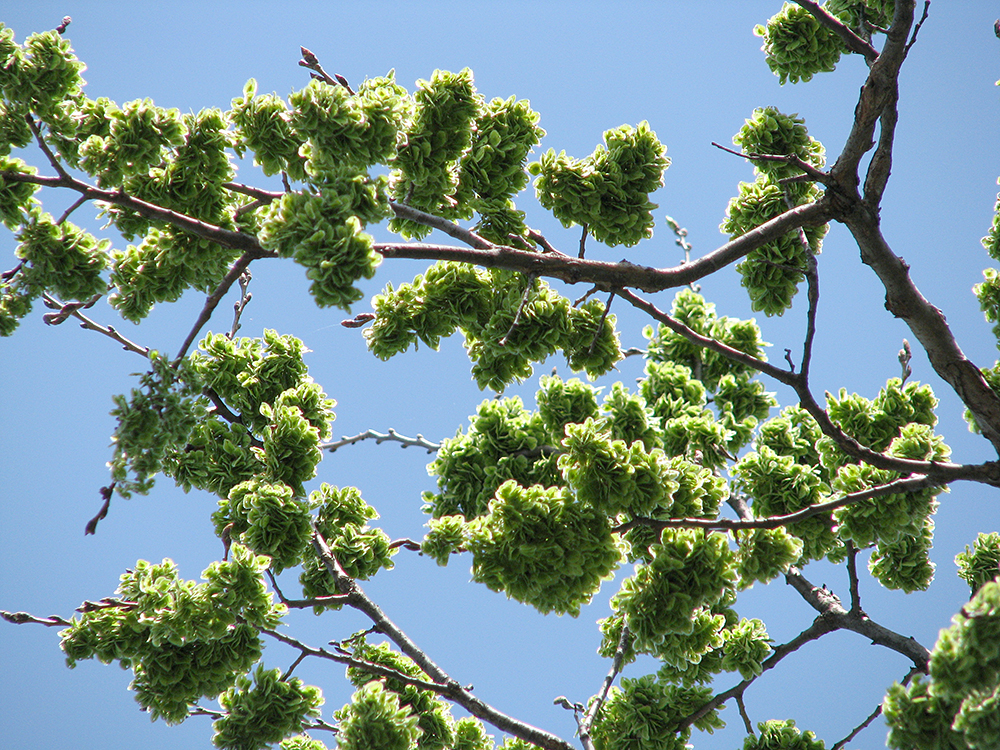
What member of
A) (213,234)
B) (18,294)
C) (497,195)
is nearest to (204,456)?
(18,294)

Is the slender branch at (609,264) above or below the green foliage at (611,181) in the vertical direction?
below

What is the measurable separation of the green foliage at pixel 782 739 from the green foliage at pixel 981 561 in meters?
1.74

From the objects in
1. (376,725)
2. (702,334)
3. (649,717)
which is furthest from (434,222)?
(702,334)

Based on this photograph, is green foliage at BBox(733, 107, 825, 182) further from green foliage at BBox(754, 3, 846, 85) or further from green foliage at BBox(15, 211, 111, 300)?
green foliage at BBox(15, 211, 111, 300)

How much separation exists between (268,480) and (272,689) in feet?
4.17

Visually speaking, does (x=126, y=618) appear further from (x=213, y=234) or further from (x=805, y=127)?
(x=805, y=127)

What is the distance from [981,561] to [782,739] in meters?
2.10

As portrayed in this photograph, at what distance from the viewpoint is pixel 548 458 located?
16.7 ft

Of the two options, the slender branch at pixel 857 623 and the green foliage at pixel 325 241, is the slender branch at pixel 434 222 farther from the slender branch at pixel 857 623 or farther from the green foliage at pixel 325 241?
the slender branch at pixel 857 623

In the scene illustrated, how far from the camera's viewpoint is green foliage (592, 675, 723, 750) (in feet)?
16.4

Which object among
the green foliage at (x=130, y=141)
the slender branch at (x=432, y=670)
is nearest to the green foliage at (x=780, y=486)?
the slender branch at (x=432, y=670)

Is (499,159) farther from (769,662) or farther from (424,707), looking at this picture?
(769,662)

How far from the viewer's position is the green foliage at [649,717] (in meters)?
4.98

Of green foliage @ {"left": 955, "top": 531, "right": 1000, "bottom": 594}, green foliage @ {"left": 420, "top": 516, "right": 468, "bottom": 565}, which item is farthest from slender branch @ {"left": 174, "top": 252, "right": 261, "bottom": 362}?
green foliage @ {"left": 955, "top": 531, "right": 1000, "bottom": 594}
